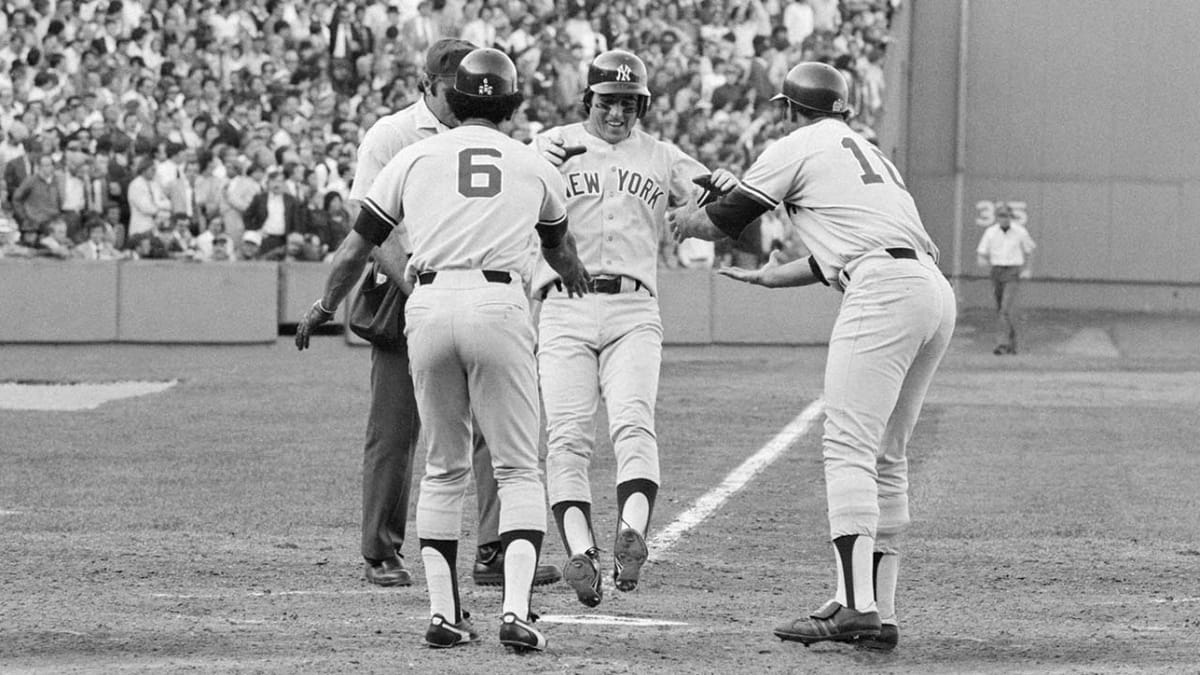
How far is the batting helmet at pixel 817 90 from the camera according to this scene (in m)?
6.81

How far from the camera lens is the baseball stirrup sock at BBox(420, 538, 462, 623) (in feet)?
20.6

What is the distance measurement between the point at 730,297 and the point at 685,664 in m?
17.9

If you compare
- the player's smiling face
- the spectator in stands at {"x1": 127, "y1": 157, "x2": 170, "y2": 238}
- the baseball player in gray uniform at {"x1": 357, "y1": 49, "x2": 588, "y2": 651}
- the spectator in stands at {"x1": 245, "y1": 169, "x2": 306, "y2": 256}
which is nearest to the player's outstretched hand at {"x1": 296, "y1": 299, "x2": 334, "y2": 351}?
the baseball player in gray uniform at {"x1": 357, "y1": 49, "x2": 588, "y2": 651}

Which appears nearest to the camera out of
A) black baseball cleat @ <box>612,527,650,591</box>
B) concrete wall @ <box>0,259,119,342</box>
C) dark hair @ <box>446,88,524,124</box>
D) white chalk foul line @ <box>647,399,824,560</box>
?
dark hair @ <box>446,88,524,124</box>

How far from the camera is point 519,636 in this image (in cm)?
609

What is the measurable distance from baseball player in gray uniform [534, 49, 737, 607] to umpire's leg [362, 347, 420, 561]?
608mm

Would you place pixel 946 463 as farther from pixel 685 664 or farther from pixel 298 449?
pixel 685 664

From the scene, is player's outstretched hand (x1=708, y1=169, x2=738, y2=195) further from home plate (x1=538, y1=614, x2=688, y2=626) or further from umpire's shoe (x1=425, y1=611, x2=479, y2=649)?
umpire's shoe (x1=425, y1=611, x2=479, y2=649)

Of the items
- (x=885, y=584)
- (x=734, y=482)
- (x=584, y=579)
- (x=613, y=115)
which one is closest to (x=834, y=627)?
(x=885, y=584)

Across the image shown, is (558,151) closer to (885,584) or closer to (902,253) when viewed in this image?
(902,253)

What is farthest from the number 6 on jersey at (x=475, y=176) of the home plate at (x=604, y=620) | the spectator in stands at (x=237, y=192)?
the spectator in stands at (x=237, y=192)

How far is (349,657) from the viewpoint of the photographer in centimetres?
597

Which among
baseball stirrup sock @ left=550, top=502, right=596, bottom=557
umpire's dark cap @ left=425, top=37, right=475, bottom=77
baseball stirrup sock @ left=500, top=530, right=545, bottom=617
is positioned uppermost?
umpire's dark cap @ left=425, top=37, right=475, bottom=77

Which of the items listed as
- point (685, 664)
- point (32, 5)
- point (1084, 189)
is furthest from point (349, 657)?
point (1084, 189)
